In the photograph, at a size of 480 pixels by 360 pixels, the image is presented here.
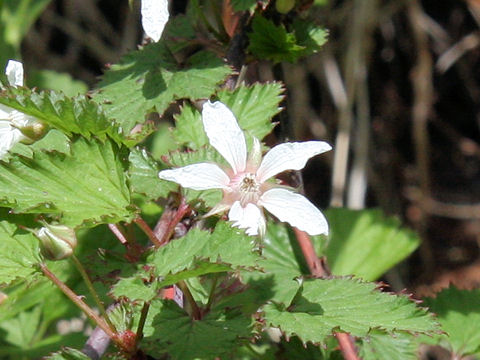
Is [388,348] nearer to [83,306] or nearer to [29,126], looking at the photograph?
[83,306]

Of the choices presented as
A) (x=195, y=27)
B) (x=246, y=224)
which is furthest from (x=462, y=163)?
(x=246, y=224)

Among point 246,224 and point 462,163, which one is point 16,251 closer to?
point 246,224

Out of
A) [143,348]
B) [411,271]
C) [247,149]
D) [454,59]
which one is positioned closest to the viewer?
[143,348]

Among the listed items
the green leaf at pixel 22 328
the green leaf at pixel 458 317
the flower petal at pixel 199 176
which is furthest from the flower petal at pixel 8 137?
the green leaf at pixel 458 317

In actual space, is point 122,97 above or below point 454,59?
above

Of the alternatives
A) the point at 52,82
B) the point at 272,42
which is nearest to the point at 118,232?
the point at 272,42

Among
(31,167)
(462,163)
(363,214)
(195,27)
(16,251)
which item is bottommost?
(462,163)

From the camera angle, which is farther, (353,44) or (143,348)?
(353,44)
